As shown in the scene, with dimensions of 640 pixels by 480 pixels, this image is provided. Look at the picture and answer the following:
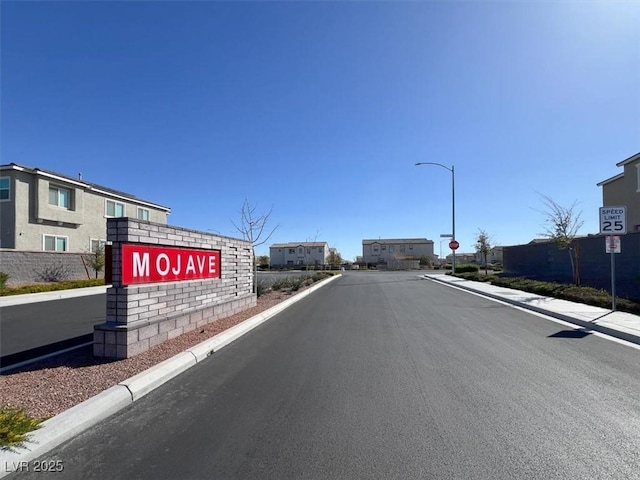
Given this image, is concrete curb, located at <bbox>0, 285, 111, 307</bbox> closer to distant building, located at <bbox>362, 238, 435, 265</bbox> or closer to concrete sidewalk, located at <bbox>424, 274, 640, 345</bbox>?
concrete sidewalk, located at <bbox>424, 274, 640, 345</bbox>

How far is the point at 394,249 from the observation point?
3561 inches

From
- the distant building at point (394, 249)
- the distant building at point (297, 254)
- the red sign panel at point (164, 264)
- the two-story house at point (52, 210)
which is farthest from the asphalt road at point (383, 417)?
the distant building at point (394, 249)

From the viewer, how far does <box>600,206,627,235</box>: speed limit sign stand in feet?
36.3

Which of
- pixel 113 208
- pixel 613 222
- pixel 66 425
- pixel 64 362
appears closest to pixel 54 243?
pixel 113 208

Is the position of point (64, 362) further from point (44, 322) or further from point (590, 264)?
point (590, 264)

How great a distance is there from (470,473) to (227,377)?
3.59 meters

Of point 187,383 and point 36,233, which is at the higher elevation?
point 36,233

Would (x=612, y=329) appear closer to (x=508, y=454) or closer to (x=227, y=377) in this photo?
(x=508, y=454)

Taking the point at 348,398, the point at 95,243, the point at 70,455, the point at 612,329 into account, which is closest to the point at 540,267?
the point at 612,329

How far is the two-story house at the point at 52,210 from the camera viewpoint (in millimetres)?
22047

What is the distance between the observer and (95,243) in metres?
28.2

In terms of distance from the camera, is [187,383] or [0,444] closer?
[0,444]

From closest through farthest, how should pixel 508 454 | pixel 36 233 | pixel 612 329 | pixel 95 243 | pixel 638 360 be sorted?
pixel 508 454 → pixel 638 360 → pixel 612 329 → pixel 36 233 → pixel 95 243

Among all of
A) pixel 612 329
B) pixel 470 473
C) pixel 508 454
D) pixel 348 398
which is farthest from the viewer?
pixel 612 329
